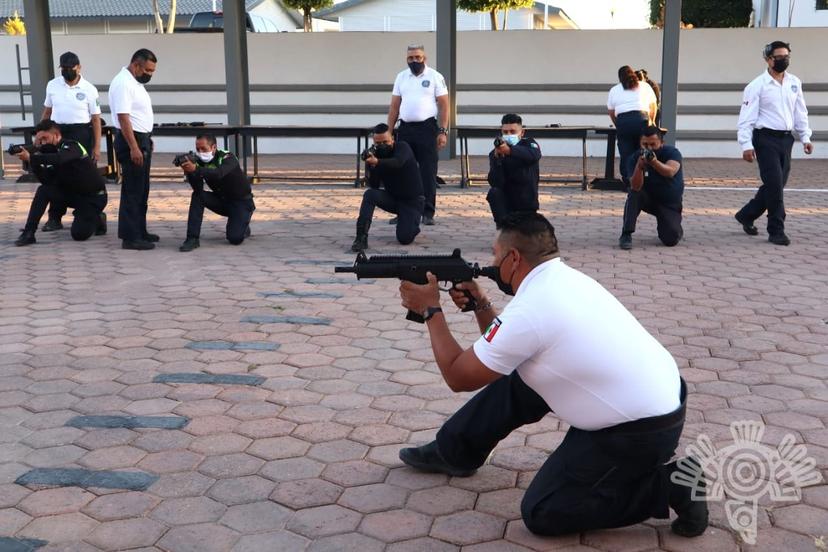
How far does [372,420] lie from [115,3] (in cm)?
4053

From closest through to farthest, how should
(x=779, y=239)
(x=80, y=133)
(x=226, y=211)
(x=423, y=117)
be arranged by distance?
(x=779, y=239)
(x=226, y=211)
(x=423, y=117)
(x=80, y=133)

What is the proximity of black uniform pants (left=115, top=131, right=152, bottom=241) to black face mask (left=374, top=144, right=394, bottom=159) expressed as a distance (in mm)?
2032

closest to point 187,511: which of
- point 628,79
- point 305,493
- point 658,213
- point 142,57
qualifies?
point 305,493

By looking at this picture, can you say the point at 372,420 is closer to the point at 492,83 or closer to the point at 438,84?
the point at 438,84

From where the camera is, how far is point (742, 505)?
3.45 m

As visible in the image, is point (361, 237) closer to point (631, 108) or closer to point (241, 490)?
point (631, 108)

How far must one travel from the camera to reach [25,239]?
344 inches

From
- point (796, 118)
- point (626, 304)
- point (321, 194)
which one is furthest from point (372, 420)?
point (321, 194)

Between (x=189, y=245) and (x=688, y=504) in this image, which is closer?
(x=688, y=504)

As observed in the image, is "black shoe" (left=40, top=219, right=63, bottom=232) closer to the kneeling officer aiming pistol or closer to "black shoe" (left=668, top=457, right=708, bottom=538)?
the kneeling officer aiming pistol

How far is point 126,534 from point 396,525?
0.94 metres

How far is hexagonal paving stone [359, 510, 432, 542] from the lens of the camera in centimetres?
326

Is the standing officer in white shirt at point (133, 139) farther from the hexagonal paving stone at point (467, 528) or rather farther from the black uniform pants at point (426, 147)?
the hexagonal paving stone at point (467, 528)

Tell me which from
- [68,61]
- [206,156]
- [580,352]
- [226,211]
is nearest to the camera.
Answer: [580,352]
